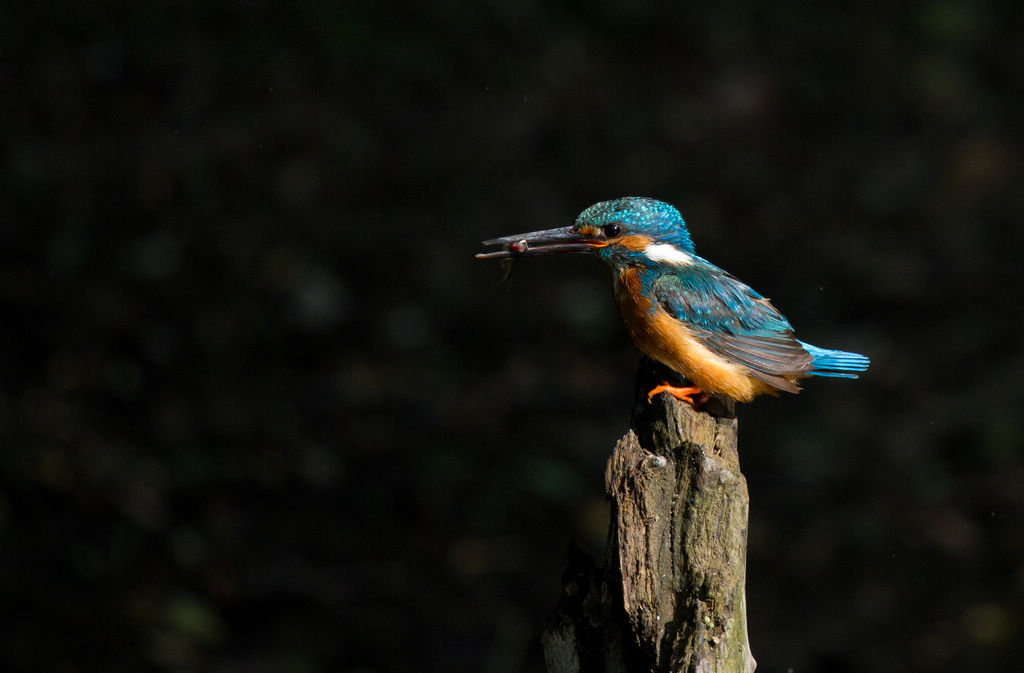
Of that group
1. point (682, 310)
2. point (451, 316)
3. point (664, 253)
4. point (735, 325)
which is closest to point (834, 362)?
point (735, 325)

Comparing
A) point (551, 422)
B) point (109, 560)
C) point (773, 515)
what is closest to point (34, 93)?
point (109, 560)

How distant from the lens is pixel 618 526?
2455mm

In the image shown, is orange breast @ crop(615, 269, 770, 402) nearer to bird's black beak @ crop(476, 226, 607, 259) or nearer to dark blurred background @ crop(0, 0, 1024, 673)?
bird's black beak @ crop(476, 226, 607, 259)

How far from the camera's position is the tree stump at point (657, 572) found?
7.60ft

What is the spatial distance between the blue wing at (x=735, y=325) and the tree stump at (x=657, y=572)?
715 millimetres

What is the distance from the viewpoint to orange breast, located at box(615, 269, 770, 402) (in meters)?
3.12

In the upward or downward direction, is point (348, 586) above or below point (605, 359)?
below

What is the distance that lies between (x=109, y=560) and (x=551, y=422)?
2.28 meters

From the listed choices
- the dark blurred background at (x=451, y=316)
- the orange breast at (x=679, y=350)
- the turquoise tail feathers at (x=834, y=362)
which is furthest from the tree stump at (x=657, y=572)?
the dark blurred background at (x=451, y=316)

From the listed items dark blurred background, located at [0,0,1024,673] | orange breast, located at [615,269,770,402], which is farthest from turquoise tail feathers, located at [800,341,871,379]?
dark blurred background, located at [0,0,1024,673]

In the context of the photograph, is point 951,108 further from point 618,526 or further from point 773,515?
point 618,526

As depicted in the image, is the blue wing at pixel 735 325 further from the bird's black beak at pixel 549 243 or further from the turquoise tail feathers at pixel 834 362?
the bird's black beak at pixel 549 243

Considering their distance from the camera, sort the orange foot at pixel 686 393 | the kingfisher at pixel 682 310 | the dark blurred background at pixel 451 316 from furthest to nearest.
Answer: the dark blurred background at pixel 451 316, the kingfisher at pixel 682 310, the orange foot at pixel 686 393

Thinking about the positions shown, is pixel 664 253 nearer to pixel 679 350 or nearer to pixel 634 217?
pixel 634 217
